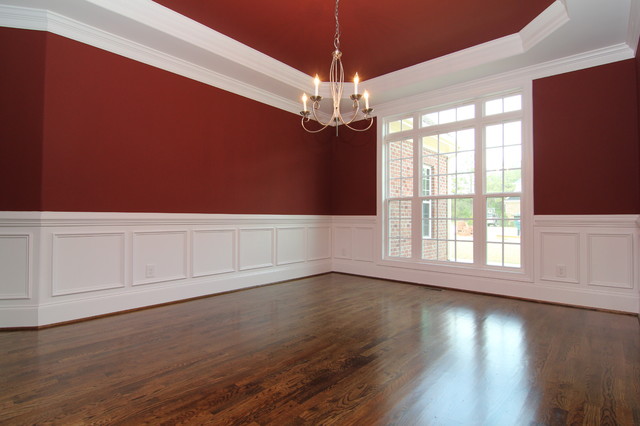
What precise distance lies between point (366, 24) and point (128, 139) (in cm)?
273

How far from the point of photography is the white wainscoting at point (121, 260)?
2.90m

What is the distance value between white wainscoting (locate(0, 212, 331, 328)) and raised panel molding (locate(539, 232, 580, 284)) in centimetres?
342

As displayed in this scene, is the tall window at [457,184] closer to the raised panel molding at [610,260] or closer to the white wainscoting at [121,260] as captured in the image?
the raised panel molding at [610,260]

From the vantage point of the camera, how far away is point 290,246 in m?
5.21

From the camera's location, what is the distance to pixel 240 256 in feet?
14.8

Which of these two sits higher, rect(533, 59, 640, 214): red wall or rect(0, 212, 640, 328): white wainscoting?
rect(533, 59, 640, 214): red wall

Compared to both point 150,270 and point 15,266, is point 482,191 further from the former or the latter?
point 15,266

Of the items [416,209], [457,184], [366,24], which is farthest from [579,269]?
[366,24]

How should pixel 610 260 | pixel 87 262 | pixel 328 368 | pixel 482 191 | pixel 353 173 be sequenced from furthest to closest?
pixel 353 173, pixel 482 191, pixel 610 260, pixel 87 262, pixel 328 368

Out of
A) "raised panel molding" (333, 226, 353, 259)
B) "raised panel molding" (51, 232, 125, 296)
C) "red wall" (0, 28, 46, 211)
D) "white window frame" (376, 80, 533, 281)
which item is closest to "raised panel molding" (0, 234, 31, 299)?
"raised panel molding" (51, 232, 125, 296)

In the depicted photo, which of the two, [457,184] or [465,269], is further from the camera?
[457,184]

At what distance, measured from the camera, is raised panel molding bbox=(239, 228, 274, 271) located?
4.56m

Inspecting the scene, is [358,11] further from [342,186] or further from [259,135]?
[342,186]

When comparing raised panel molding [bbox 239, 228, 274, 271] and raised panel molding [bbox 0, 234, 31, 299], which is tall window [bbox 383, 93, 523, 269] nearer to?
raised panel molding [bbox 239, 228, 274, 271]
